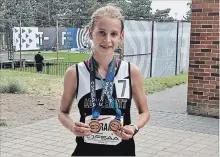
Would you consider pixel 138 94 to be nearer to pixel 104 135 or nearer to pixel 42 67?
pixel 104 135

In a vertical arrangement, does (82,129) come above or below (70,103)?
below

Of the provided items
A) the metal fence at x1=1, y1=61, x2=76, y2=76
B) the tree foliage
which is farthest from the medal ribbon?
the tree foliage

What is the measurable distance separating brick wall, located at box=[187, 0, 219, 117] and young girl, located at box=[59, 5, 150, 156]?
5322mm

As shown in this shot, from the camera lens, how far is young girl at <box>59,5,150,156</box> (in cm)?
234

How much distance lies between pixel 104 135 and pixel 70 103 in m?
0.36

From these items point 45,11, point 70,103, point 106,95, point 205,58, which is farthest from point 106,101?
point 45,11

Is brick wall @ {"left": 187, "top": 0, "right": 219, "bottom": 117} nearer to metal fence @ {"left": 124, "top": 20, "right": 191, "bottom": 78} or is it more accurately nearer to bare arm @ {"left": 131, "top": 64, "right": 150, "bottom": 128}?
bare arm @ {"left": 131, "top": 64, "right": 150, "bottom": 128}

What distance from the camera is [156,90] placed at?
11008 mm

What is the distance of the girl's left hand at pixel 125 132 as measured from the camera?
91.1 inches

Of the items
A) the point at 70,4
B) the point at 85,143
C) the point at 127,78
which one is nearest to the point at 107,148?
the point at 85,143

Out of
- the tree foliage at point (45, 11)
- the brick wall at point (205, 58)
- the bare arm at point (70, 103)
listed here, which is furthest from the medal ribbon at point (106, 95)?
the tree foliage at point (45, 11)

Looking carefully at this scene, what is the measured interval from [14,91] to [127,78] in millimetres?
8755

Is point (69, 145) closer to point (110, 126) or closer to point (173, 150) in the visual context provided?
point (173, 150)

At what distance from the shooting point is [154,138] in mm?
6270
